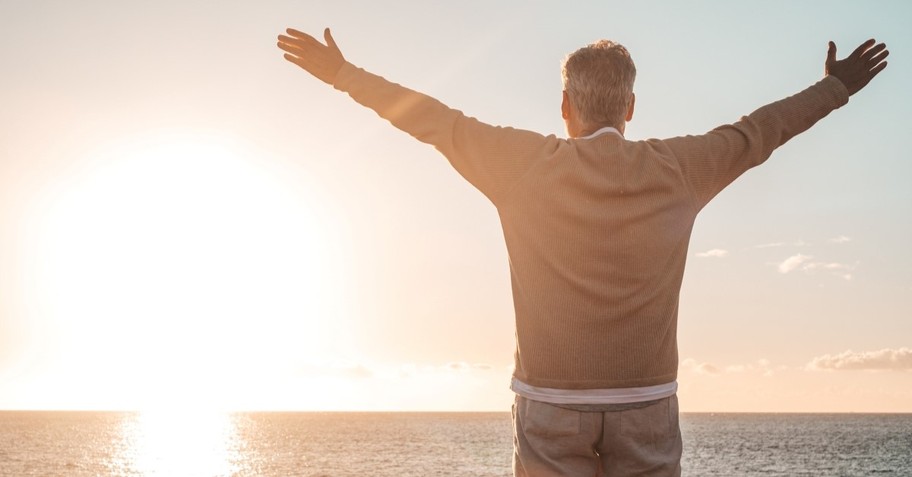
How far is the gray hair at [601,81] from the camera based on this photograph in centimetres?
257

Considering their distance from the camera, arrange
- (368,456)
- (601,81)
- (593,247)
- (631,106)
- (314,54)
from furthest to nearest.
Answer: (368,456) < (314,54) < (631,106) < (601,81) < (593,247)

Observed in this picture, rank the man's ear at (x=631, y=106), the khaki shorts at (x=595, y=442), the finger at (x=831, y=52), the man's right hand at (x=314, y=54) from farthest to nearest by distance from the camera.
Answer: the finger at (x=831, y=52)
the man's right hand at (x=314, y=54)
the man's ear at (x=631, y=106)
the khaki shorts at (x=595, y=442)

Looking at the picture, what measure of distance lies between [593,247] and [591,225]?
0.07m

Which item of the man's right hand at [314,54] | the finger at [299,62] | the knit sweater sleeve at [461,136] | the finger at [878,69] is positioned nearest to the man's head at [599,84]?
the knit sweater sleeve at [461,136]

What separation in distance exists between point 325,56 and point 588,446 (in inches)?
62.7

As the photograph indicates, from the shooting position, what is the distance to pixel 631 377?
2389 millimetres

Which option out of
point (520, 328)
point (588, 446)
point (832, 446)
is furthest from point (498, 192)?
point (832, 446)

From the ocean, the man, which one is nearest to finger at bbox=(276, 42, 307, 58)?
the man

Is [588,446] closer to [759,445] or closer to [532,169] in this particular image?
[532,169]

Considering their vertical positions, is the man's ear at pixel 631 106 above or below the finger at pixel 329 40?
below

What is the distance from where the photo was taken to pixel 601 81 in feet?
8.44

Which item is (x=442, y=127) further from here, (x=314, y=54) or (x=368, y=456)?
(x=368, y=456)

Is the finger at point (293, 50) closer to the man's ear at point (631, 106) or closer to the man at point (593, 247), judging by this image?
the man at point (593, 247)

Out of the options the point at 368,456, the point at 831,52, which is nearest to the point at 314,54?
the point at 831,52
